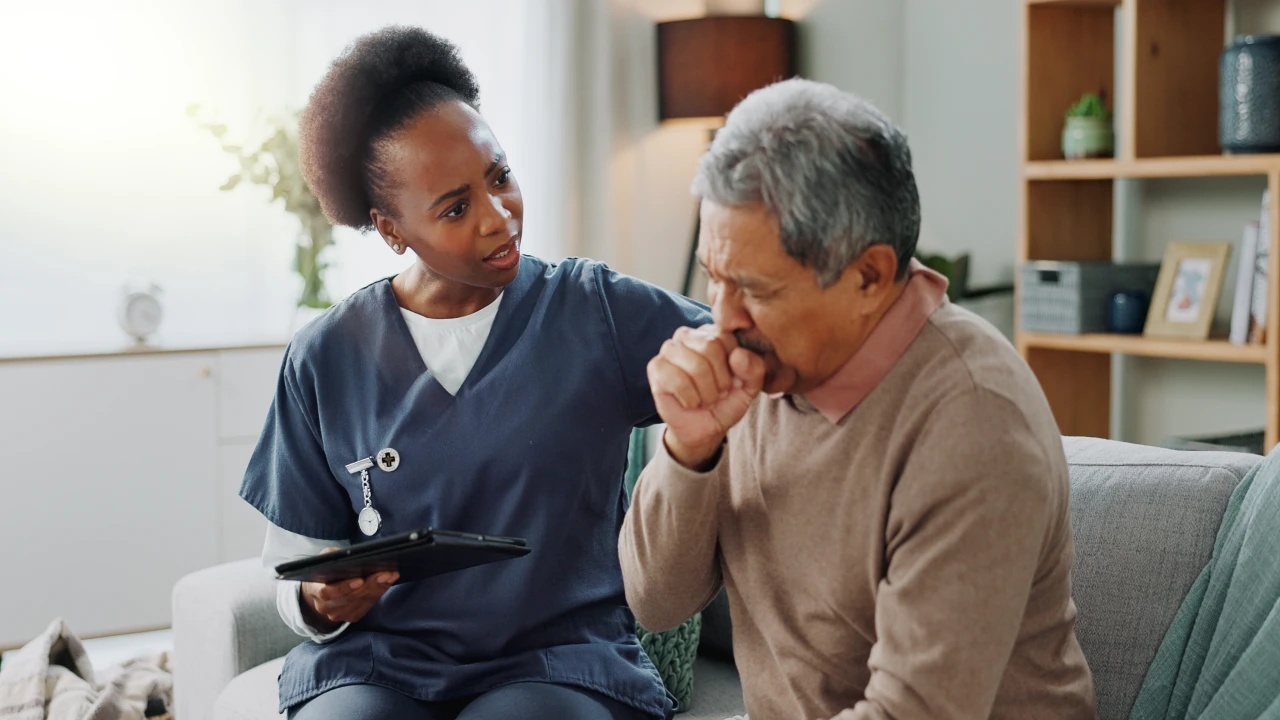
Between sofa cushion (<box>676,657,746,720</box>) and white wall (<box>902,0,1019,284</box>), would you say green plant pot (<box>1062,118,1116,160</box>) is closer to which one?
→ white wall (<box>902,0,1019,284</box>)

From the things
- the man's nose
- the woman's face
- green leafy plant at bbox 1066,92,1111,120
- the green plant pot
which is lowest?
the man's nose

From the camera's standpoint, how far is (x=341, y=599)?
4.90 ft

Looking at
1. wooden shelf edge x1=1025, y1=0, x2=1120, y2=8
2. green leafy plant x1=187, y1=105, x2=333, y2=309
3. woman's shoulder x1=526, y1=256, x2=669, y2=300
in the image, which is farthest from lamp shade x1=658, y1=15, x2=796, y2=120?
woman's shoulder x1=526, y1=256, x2=669, y2=300

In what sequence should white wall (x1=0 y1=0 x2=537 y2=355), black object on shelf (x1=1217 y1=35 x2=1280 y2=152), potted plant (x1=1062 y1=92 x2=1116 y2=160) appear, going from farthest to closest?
white wall (x1=0 y1=0 x2=537 y2=355) < potted plant (x1=1062 y1=92 x2=1116 y2=160) < black object on shelf (x1=1217 y1=35 x2=1280 y2=152)

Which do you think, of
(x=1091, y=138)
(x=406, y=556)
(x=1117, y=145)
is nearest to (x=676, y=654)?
(x=406, y=556)

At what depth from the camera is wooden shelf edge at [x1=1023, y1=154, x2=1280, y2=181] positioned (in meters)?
2.75

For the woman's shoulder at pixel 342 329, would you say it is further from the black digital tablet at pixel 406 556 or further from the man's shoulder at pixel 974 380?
the man's shoulder at pixel 974 380

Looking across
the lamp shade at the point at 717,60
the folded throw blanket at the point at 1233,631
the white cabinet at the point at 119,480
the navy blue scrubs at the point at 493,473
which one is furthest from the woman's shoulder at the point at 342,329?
the lamp shade at the point at 717,60

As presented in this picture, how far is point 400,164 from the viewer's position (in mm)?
1557

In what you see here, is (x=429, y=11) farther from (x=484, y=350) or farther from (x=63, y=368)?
(x=484, y=350)

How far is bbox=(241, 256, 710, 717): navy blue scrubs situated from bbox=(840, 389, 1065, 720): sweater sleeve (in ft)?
1.76

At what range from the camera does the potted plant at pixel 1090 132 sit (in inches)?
124

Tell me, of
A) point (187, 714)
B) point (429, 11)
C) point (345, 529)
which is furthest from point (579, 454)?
point (429, 11)

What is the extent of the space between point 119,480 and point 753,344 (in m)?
2.60
